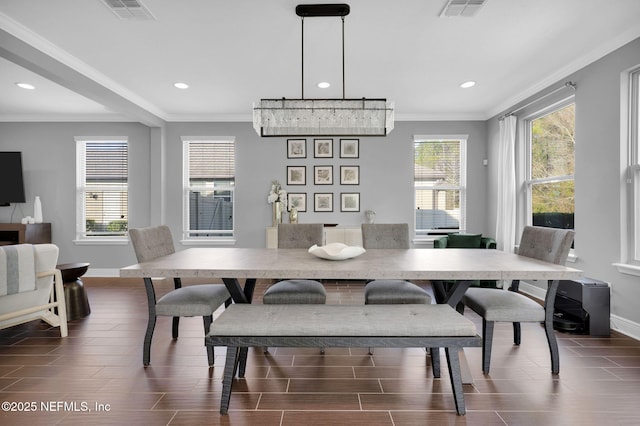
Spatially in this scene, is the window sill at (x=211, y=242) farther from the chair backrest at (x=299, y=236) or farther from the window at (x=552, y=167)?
the window at (x=552, y=167)

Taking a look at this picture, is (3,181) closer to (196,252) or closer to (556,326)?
(196,252)

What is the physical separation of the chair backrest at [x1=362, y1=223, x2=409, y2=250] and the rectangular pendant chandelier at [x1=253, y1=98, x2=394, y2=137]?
102cm


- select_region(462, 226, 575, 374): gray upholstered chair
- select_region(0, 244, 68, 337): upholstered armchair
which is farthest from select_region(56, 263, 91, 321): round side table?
select_region(462, 226, 575, 374): gray upholstered chair

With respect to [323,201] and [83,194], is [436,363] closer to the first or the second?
[323,201]

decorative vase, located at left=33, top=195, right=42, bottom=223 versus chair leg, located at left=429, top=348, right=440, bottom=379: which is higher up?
decorative vase, located at left=33, top=195, right=42, bottom=223

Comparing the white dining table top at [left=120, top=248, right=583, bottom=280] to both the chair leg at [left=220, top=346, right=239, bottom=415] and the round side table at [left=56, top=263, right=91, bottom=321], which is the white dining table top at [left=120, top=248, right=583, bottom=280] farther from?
the round side table at [left=56, top=263, right=91, bottom=321]

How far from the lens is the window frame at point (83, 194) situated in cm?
559

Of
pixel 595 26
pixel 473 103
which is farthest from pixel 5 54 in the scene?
pixel 473 103

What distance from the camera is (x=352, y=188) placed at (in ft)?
18.2

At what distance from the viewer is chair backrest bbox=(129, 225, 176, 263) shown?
2.43m

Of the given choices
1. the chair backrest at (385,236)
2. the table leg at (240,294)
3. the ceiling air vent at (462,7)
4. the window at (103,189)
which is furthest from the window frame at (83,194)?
the ceiling air vent at (462,7)

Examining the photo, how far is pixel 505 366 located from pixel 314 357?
1.36 m

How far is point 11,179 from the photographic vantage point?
5391 millimetres

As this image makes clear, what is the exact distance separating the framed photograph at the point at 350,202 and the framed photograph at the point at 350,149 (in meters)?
0.61
